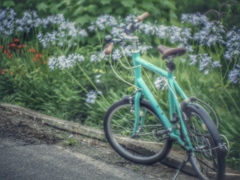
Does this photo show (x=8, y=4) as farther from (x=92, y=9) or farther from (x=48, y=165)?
(x=48, y=165)

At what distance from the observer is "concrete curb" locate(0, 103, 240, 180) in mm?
5344

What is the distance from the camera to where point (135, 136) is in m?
5.73

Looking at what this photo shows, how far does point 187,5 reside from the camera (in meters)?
7.86

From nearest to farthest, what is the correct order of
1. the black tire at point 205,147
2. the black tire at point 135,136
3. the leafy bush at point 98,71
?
the black tire at point 205,147
the black tire at point 135,136
the leafy bush at point 98,71

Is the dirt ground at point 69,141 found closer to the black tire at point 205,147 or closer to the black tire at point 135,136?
the black tire at point 135,136

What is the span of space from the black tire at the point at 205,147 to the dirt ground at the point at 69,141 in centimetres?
33

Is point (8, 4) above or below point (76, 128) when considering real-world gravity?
above

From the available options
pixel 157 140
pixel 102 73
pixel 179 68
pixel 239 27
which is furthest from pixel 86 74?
pixel 239 27

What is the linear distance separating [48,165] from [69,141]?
79 cm

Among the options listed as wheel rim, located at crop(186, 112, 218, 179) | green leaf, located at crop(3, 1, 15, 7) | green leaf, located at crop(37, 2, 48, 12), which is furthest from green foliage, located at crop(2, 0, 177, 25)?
wheel rim, located at crop(186, 112, 218, 179)

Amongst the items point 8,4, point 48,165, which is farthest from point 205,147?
point 8,4

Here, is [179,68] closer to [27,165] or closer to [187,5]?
[187,5]

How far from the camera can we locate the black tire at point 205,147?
4645 millimetres

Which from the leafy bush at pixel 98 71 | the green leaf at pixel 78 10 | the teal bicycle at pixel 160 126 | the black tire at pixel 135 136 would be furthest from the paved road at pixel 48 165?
the green leaf at pixel 78 10
